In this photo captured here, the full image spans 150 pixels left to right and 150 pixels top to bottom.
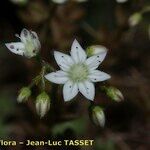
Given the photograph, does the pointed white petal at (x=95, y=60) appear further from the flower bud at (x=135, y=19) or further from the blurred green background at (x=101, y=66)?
the flower bud at (x=135, y=19)

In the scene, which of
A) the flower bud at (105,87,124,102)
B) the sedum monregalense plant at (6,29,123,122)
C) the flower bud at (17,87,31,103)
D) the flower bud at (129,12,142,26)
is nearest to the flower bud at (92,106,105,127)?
the sedum monregalense plant at (6,29,123,122)

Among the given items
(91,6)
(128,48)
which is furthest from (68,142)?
(91,6)

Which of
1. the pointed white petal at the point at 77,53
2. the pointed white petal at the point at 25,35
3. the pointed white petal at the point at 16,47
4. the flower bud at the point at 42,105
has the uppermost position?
the pointed white petal at the point at 25,35

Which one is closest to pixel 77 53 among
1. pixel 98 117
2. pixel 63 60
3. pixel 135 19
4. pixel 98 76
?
pixel 63 60

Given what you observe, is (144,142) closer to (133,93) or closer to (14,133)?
(133,93)

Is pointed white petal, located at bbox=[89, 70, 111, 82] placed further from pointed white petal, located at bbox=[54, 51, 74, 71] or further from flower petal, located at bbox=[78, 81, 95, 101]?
pointed white petal, located at bbox=[54, 51, 74, 71]

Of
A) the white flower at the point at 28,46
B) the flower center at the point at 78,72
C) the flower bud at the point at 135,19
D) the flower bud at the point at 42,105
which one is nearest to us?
the flower bud at the point at 42,105

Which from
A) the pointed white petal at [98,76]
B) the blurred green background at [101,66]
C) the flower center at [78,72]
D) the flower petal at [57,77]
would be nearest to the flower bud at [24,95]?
the flower petal at [57,77]

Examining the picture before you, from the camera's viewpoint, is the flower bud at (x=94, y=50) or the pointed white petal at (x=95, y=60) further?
the flower bud at (x=94, y=50)
